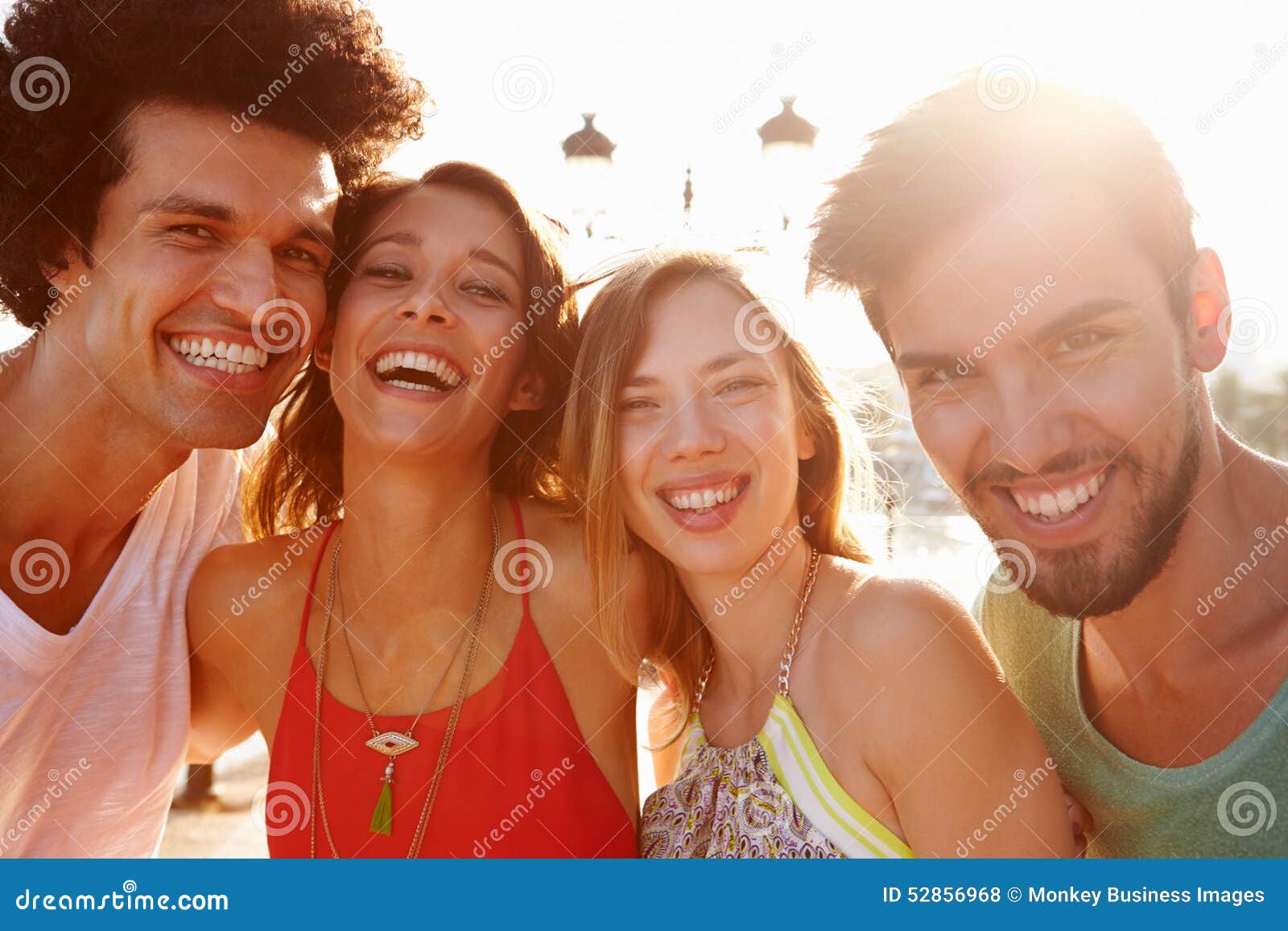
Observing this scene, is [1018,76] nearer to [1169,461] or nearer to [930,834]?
[1169,461]

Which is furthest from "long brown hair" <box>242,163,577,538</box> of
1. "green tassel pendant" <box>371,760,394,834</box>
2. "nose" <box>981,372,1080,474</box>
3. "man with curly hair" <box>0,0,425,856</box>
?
"nose" <box>981,372,1080,474</box>

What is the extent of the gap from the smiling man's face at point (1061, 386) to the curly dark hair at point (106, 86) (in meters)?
2.02

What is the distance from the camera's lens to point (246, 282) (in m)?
3.06

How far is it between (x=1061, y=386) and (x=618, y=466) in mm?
1170

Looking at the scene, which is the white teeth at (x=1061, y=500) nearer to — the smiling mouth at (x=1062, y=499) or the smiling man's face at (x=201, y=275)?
the smiling mouth at (x=1062, y=499)

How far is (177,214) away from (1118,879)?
122 inches

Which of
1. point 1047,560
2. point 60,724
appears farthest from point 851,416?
point 60,724

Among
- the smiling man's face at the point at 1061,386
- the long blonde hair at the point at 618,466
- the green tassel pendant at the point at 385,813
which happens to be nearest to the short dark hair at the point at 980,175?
the smiling man's face at the point at 1061,386

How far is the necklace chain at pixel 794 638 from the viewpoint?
2.76m

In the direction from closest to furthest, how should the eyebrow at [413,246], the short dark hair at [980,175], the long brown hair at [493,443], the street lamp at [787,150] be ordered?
the short dark hair at [980,175], the eyebrow at [413,246], the long brown hair at [493,443], the street lamp at [787,150]

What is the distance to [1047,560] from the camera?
2.65 meters

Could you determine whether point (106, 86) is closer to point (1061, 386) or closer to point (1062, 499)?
point (1061, 386)

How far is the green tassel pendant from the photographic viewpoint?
298 centimetres

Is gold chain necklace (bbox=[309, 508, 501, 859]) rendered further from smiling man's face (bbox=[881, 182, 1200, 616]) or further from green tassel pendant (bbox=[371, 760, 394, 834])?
smiling man's face (bbox=[881, 182, 1200, 616])
